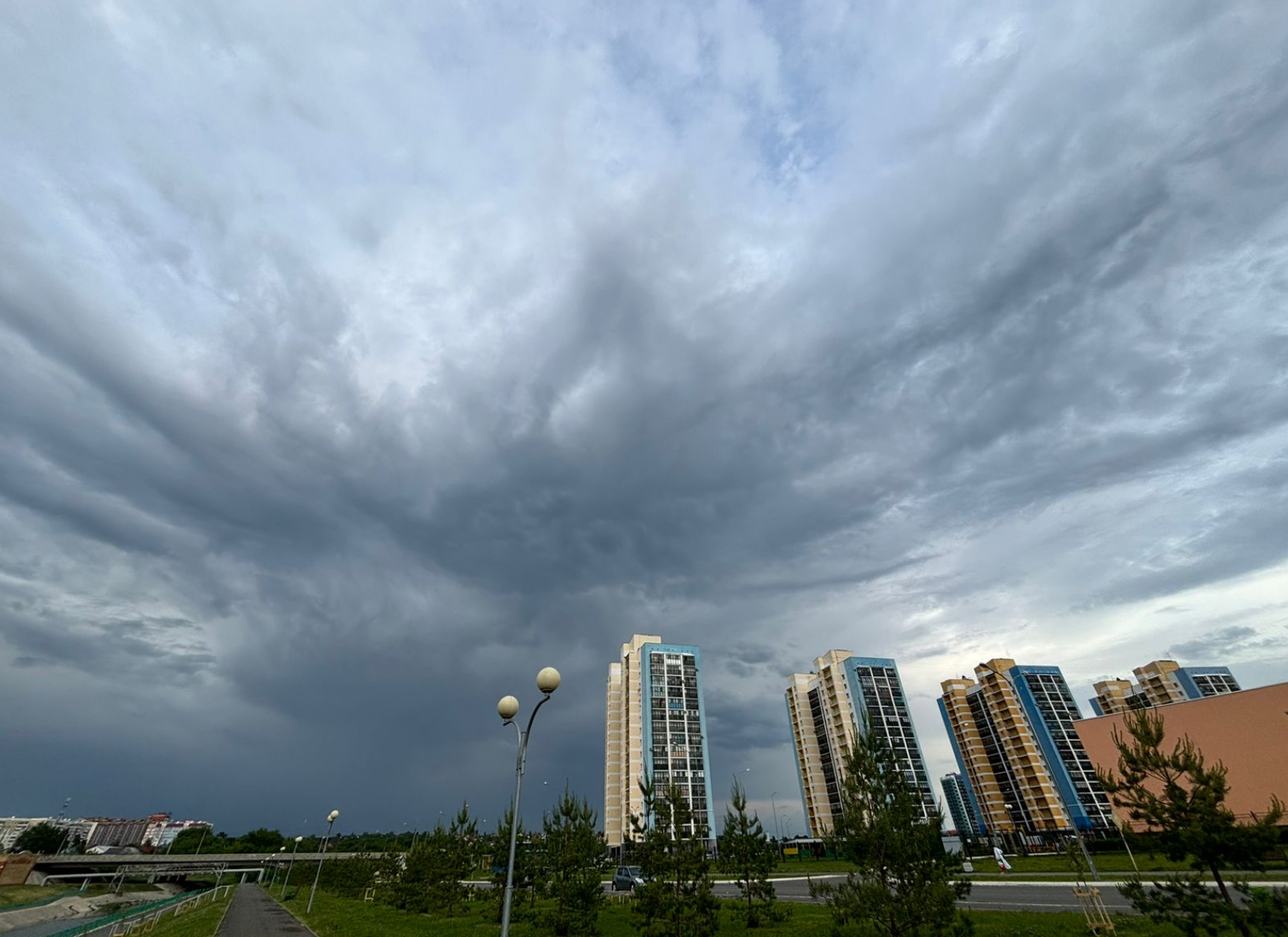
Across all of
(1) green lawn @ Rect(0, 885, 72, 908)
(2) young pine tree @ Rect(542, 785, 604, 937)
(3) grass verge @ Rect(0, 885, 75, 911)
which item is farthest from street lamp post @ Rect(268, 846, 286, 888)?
(2) young pine tree @ Rect(542, 785, 604, 937)

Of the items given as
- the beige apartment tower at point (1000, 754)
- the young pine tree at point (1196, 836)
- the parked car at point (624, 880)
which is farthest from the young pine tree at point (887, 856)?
the beige apartment tower at point (1000, 754)

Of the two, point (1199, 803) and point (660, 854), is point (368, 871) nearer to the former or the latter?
point (660, 854)

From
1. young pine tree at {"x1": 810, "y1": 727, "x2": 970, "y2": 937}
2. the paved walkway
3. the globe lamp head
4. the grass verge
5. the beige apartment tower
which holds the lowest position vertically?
the paved walkway

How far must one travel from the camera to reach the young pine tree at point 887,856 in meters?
15.5

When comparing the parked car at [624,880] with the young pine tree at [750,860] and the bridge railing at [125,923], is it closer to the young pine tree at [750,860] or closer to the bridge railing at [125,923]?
the young pine tree at [750,860]

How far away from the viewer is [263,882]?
115 meters

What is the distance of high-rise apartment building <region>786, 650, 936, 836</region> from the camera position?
108 meters

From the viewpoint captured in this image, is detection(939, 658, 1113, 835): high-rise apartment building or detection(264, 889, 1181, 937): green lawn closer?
detection(264, 889, 1181, 937): green lawn

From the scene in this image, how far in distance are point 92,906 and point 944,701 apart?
14841 cm

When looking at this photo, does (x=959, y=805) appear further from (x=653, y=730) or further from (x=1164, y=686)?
(x=653, y=730)

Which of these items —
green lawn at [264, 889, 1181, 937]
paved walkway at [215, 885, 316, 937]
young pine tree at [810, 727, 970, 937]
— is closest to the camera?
young pine tree at [810, 727, 970, 937]

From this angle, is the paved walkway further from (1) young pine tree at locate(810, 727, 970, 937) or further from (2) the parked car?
(1) young pine tree at locate(810, 727, 970, 937)

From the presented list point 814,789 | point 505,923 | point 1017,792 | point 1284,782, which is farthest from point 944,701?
point 505,923

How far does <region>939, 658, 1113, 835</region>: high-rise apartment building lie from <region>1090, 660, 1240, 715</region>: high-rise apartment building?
1289cm
